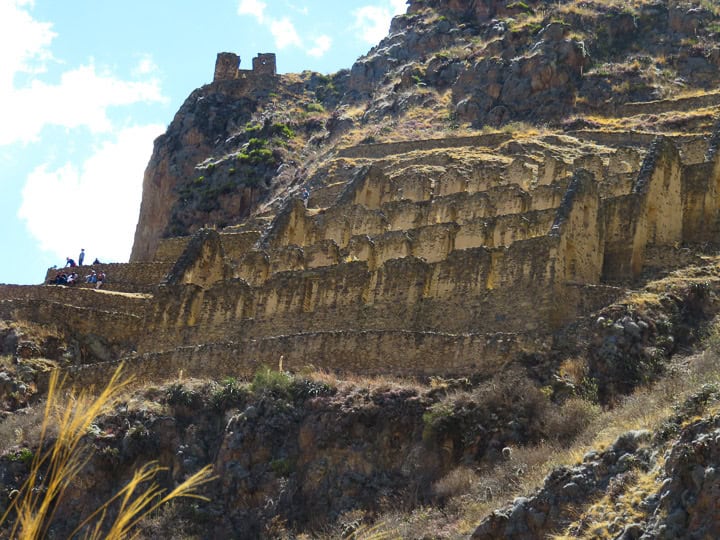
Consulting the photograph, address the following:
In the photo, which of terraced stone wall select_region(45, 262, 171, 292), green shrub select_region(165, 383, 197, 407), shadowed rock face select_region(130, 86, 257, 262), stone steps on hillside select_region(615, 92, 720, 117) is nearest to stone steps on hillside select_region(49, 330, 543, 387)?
green shrub select_region(165, 383, 197, 407)

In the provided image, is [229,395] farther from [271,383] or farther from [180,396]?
[180,396]

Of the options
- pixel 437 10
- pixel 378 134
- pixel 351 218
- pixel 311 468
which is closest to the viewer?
pixel 311 468

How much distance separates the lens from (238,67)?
9519 centimetres

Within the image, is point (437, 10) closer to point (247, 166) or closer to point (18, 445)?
point (247, 166)

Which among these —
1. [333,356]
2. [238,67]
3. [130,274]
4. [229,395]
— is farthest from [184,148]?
[229,395]

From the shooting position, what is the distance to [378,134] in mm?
76875

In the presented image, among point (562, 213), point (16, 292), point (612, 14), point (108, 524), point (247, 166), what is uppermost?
point (612, 14)

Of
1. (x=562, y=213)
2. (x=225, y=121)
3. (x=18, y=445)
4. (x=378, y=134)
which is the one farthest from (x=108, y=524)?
(x=225, y=121)

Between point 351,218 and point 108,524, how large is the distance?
21933mm

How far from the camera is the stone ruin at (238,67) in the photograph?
3706 inches

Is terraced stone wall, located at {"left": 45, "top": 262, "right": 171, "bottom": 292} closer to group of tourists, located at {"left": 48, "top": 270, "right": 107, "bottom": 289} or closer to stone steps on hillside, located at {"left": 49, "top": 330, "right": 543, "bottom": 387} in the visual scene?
group of tourists, located at {"left": 48, "top": 270, "right": 107, "bottom": 289}

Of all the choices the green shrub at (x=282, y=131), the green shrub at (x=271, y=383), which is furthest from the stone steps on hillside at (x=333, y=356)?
the green shrub at (x=282, y=131)

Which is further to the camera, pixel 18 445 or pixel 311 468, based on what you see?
pixel 18 445

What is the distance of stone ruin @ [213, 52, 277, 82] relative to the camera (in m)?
94.1
